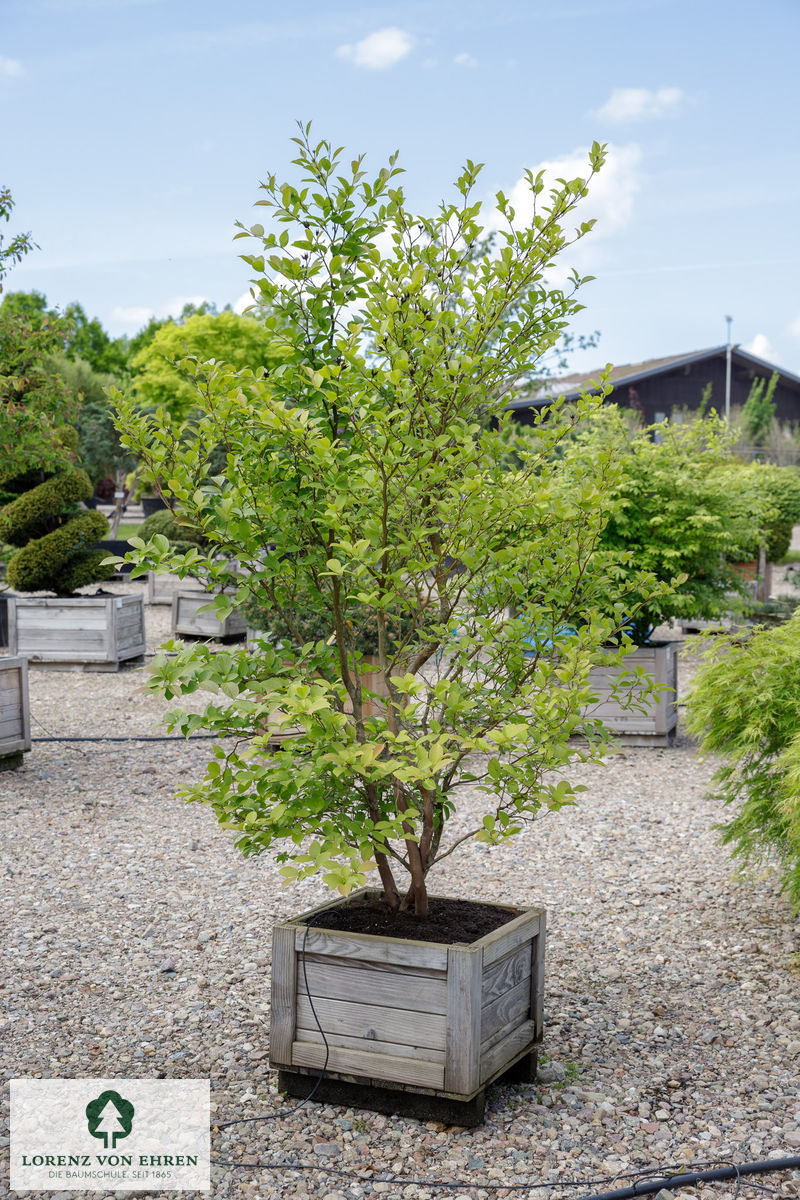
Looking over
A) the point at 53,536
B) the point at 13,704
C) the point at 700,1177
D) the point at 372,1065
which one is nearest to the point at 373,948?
the point at 372,1065

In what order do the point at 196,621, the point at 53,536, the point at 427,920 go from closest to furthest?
the point at 427,920 → the point at 53,536 → the point at 196,621

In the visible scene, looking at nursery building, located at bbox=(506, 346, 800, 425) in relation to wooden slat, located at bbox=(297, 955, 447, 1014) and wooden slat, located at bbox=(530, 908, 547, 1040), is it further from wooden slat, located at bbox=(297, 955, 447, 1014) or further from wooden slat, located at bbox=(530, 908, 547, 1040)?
wooden slat, located at bbox=(297, 955, 447, 1014)

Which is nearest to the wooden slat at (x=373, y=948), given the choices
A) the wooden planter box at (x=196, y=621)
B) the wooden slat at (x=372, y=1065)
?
the wooden slat at (x=372, y=1065)

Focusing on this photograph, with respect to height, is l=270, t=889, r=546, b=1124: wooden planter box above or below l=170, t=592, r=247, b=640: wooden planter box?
below

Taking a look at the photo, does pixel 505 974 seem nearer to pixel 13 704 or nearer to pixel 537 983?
pixel 537 983

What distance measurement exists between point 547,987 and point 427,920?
923 mm

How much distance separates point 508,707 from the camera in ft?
9.90

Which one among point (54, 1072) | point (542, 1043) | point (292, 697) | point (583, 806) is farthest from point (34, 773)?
point (292, 697)

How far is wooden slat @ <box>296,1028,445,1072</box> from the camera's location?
114 inches

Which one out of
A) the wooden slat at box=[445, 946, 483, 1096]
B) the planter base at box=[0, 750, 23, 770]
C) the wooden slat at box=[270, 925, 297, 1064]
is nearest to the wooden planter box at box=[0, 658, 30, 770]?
the planter base at box=[0, 750, 23, 770]

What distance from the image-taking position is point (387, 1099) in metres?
2.98

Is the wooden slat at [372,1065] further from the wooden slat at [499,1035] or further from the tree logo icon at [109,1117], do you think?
the tree logo icon at [109,1117]

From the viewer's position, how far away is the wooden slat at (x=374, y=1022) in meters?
2.89

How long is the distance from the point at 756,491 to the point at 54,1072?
8.19 metres
